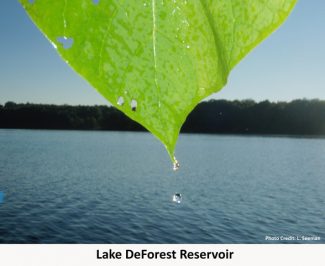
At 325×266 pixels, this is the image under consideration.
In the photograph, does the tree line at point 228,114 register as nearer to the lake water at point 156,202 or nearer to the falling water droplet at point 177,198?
the lake water at point 156,202

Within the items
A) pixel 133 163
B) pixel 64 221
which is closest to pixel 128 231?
pixel 64 221

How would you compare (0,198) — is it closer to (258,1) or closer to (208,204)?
(208,204)
